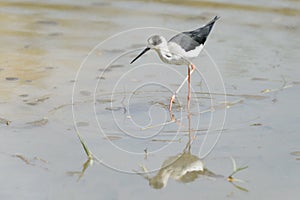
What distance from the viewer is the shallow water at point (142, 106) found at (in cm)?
365

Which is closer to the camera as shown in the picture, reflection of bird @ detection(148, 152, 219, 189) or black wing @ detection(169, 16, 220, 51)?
reflection of bird @ detection(148, 152, 219, 189)

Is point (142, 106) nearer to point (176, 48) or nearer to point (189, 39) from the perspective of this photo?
point (176, 48)

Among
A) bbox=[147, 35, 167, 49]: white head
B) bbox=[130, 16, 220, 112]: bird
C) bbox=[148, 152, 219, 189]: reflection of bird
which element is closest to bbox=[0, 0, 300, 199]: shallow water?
bbox=[148, 152, 219, 189]: reflection of bird

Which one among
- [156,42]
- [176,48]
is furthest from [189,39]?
[156,42]

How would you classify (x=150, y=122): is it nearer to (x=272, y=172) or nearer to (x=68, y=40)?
(x=272, y=172)

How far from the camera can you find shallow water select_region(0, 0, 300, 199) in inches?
144

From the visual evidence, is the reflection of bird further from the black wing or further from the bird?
the black wing

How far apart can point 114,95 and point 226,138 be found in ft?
3.64

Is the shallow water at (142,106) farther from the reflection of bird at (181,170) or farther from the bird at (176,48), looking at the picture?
the bird at (176,48)

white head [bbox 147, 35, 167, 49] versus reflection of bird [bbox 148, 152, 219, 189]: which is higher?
white head [bbox 147, 35, 167, 49]

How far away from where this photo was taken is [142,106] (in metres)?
4.79

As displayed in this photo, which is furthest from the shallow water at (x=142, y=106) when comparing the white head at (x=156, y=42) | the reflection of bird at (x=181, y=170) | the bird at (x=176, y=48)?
the white head at (x=156, y=42)

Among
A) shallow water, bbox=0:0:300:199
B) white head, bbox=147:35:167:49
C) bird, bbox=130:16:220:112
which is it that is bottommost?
shallow water, bbox=0:0:300:199

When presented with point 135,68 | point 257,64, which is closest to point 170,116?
point 135,68
